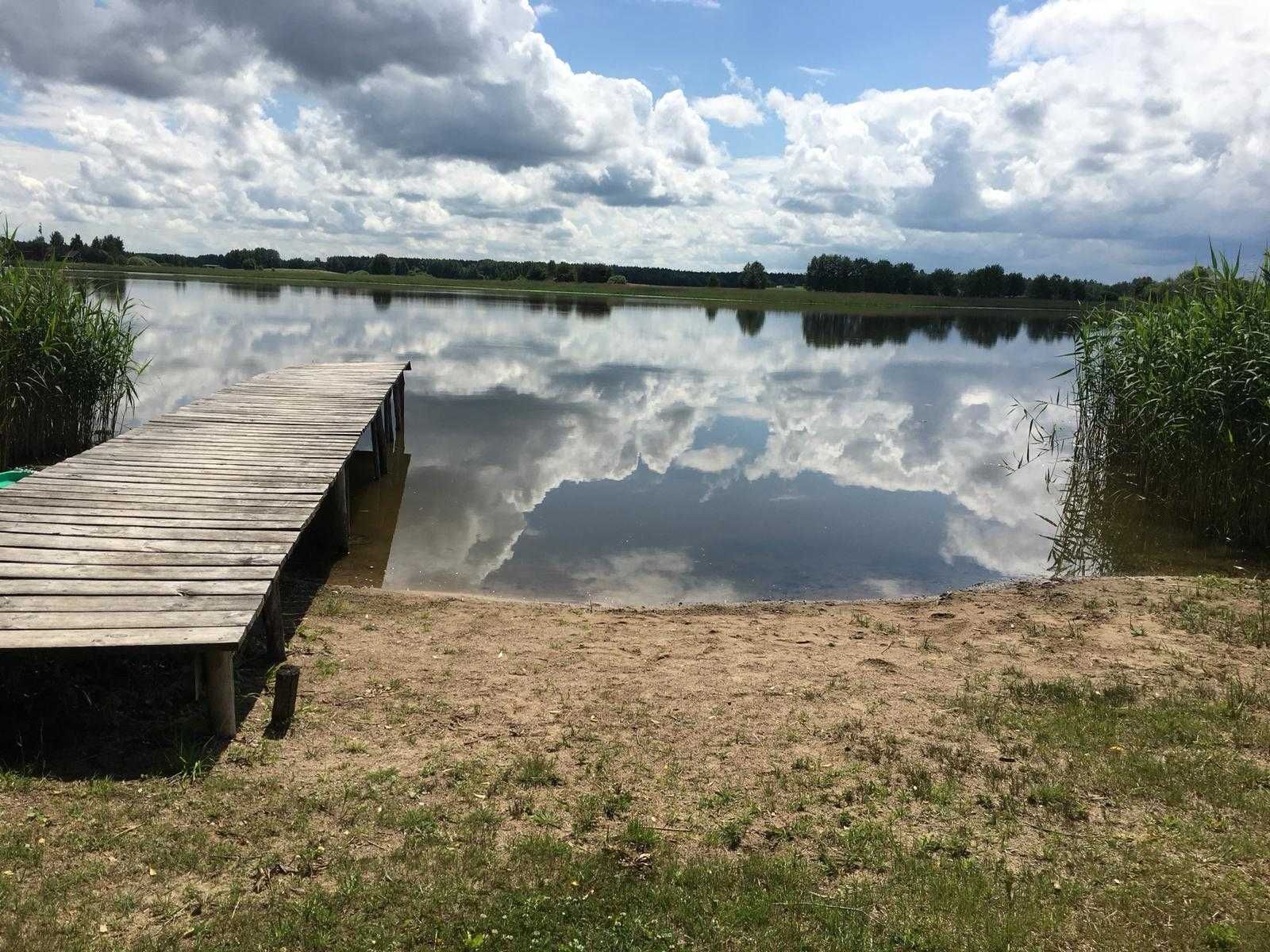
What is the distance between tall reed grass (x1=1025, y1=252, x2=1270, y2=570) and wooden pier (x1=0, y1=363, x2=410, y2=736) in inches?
389

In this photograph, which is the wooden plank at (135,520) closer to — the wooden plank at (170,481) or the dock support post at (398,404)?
the wooden plank at (170,481)

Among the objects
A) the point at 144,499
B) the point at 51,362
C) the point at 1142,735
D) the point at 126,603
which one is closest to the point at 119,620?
the point at 126,603

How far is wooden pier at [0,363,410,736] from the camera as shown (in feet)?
16.7

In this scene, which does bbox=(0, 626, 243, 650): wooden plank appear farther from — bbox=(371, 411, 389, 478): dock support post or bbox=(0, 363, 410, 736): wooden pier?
bbox=(371, 411, 389, 478): dock support post

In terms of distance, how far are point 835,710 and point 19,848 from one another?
468cm

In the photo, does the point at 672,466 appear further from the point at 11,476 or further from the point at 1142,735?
the point at 1142,735

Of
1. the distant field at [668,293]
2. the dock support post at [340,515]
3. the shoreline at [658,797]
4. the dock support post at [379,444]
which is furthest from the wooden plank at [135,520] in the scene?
the distant field at [668,293]

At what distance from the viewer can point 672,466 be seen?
1609 cm

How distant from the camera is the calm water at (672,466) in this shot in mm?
10664

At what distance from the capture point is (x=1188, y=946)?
351 centimetres

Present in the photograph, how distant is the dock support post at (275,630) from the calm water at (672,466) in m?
2.99

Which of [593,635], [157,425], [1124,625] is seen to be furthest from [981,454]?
[157,425]

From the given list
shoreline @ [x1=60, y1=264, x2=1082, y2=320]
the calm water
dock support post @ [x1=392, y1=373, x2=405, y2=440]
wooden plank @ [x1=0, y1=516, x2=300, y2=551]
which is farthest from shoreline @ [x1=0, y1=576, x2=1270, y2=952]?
shoreline @ [x1=60, y1=264, x2=1082, y2=320]

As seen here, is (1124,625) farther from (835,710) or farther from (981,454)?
(981,454)
